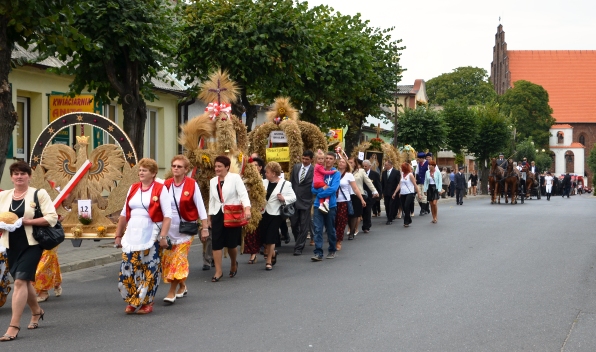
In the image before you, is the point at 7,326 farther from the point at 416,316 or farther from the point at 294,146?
the point at 294,146

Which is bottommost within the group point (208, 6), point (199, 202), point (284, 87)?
point (199, 202)

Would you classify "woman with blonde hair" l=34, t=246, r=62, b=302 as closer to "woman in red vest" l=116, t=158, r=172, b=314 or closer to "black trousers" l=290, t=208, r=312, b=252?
"woman in red vest" l=116, t=158, r=172, b=314

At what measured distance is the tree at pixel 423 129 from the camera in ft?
170

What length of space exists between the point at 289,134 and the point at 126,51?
154 inches

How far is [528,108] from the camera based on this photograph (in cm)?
10619

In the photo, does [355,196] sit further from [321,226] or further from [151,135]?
[151,135]

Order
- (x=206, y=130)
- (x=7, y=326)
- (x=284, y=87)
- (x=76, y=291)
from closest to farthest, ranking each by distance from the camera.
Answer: (x=7, y=326) < (x=76, y=291) < (x=206, y=130) < (x=284, y=87)

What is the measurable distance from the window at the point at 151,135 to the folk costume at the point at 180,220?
1892 cm

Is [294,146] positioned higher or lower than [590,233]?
higher

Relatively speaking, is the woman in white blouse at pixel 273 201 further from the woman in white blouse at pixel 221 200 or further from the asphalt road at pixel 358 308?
the woman in white blouse at pixel 221 200

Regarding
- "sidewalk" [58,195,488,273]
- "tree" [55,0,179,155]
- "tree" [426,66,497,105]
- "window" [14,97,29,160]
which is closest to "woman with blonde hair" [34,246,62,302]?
"sidewalk" [58,195,488,273]

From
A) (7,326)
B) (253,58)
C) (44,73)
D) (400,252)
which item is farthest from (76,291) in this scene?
(44,73)

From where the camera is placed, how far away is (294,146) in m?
18.2

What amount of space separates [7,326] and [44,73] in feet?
46.6
